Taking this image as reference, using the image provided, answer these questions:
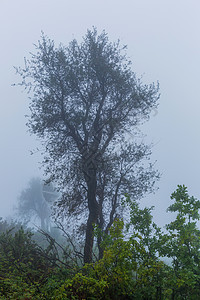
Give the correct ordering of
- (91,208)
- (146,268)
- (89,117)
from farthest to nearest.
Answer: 1. (89,117)
2. (91,208)
3. (146,268)

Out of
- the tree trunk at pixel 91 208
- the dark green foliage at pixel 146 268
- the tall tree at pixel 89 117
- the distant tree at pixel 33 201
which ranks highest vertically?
the distant tree at pixel 33 201

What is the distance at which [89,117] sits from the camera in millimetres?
15797

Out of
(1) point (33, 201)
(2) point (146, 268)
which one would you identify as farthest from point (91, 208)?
(1) point (33, 201)

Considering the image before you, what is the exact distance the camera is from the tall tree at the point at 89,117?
591 inches

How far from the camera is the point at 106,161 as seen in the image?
14.5 metres

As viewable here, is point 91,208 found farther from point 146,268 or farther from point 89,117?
point 146,268

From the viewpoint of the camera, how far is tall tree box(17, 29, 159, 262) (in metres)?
15.0

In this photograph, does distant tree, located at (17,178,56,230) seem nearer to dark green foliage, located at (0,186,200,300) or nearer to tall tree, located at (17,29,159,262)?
tall tree, located at (17,29,159,262)

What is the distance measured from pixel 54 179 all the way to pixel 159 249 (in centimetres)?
852

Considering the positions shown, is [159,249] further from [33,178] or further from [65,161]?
[33,178]

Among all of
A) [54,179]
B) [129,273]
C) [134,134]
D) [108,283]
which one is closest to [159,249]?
[129,273]

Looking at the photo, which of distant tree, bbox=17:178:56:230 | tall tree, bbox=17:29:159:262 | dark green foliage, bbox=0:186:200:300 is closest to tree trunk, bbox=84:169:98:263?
tall tree, bbox=17:29:159:262

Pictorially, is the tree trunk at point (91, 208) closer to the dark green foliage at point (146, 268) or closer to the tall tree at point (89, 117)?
the tall tree at point (89, 117)

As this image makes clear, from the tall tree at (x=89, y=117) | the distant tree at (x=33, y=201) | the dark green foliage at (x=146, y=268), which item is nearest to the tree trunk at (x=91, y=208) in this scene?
the tall tree at (x=89, y=117)
